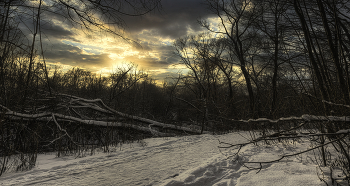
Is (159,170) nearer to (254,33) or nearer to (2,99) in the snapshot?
(2,99)

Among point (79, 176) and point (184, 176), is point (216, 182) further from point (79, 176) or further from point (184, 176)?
point (79, 176)

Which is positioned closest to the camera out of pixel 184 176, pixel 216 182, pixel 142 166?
pixel 216 182

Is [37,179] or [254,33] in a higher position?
[254,33]

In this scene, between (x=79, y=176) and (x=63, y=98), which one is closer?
(x=79, y=176)

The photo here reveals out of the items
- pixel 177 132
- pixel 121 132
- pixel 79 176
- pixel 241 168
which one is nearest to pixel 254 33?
pixel 177 132

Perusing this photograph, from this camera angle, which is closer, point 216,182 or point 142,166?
point 216,182

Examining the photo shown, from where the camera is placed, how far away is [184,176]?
2623 mm

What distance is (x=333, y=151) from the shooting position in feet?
10.1

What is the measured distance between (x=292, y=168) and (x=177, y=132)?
7.56 metres

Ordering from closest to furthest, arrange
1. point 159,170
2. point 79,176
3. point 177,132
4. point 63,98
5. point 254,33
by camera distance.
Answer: point 79,176 → point 159,170 → point 63,98 → point 177,132 → point 254,33

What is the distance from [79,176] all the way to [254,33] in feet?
46.1

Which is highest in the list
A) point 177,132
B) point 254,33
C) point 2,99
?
point 254,33

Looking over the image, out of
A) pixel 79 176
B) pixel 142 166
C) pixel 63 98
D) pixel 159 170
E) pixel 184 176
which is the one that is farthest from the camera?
pixel 63 98

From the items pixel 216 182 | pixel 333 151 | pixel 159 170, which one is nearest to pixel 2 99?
pixel 159 170
